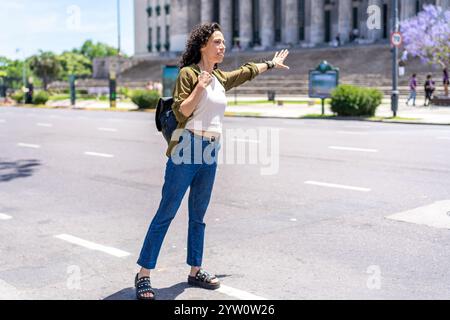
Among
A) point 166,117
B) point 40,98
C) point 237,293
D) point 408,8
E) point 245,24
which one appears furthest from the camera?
point 245,24

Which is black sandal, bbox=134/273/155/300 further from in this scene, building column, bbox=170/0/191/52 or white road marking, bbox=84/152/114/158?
building column, bbox=170/0/191/52

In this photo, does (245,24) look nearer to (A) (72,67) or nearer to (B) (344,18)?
(B) (344,18)

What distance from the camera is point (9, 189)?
9.57 meters

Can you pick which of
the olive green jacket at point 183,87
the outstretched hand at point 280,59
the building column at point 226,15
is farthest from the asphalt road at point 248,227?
the building column at point 226,15

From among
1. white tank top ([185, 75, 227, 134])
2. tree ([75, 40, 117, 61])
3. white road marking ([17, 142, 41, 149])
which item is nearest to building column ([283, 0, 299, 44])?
white road marking ([17, 142, 41, 149])

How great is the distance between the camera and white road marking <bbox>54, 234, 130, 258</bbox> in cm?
592

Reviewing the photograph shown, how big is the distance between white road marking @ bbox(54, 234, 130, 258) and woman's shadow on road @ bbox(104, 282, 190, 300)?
105 cm

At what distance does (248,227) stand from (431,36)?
32.9 meters

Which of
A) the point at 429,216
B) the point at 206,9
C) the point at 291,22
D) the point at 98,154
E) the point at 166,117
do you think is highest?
the point at 206,9

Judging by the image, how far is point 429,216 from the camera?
720 centimetres

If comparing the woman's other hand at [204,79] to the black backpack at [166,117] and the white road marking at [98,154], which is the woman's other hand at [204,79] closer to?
Answer: the black backpack at [166,117]

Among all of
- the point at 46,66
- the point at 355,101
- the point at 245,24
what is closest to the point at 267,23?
the point at 245,24
